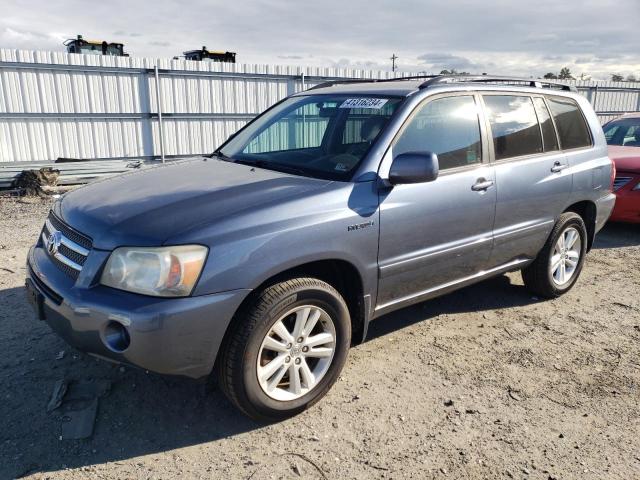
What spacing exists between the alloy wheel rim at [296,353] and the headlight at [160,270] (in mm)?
555

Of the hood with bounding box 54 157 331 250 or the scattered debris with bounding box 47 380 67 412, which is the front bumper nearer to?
the hood with bounding box 54 157 331 250

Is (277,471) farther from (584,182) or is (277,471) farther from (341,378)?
(584,182)

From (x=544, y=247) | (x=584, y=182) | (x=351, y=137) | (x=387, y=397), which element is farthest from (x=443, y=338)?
(x=584, y=182)

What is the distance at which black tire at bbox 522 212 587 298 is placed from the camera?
461cm

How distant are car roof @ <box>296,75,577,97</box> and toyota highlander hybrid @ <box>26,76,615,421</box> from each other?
3 cm

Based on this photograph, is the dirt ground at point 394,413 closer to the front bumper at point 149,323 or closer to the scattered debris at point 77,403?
the scattered debris at point 77,403

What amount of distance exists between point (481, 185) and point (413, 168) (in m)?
0.90

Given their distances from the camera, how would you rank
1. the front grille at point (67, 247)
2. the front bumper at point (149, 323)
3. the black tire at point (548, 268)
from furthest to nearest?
the black tire at point (548, 268), the front grille at point (67, 247), the front bumper at point (149, 323)

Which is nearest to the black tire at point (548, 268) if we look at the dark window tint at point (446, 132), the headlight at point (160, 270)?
the dark window tint at point (446, 132)

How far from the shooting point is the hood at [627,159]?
23.1 ft

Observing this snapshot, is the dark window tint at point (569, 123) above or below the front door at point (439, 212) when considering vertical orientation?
above

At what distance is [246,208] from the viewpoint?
108 inches

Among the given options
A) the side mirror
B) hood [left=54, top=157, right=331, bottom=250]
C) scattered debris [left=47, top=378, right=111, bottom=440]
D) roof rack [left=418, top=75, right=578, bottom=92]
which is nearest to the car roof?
roof rack [left=418, top=75, right=578, bottom=92]

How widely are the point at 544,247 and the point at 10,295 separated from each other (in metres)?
4.64
